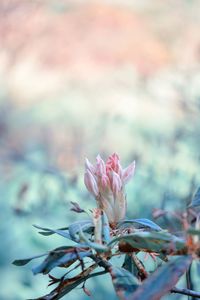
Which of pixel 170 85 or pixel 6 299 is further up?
pixel 170 85

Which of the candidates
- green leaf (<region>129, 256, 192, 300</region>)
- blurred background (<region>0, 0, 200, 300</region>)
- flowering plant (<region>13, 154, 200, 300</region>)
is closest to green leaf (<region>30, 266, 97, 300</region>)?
flowering plant (<region>13, 154, 200, 300</region>)

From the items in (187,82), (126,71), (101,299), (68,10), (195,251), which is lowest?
(195,251)

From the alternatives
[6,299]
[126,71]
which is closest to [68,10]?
[126,71]

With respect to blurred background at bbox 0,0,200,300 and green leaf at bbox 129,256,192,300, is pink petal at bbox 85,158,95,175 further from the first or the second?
blurred background at bbox 0,0,200,300

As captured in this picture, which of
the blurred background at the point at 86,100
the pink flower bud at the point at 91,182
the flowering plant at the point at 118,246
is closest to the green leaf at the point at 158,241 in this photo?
the flowering plant at the point at 118,246

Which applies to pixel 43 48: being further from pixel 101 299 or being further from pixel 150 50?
pixel 101 299

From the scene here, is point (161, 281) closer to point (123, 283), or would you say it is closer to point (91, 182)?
point (123, 283)

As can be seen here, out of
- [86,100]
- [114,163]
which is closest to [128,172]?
[114,163]

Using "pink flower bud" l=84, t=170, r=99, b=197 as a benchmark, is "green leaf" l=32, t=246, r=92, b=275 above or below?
below
